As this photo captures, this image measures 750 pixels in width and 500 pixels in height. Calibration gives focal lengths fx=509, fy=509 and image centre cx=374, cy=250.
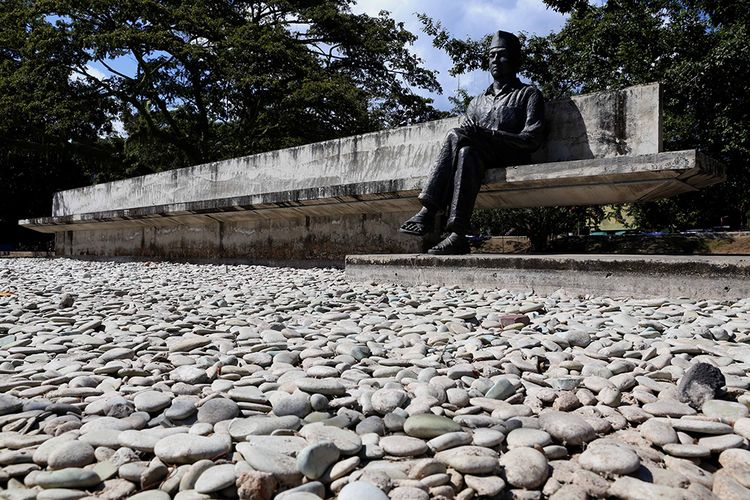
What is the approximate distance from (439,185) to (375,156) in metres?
1.98

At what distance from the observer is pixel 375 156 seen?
6156 millimetres

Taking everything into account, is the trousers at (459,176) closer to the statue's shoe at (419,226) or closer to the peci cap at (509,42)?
the statue's shoe at (419,226)

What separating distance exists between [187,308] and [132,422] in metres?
1.95

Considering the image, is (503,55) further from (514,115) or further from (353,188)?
(353,188)

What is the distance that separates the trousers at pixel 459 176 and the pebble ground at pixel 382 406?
1699mm

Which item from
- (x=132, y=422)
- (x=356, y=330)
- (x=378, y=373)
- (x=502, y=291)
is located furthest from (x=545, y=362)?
(x=502, y=291)

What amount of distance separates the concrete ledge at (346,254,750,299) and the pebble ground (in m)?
0.42

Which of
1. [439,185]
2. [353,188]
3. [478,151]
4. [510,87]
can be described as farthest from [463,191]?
[353,188]

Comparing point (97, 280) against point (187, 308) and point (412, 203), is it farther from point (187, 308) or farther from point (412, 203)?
point (412, 203)

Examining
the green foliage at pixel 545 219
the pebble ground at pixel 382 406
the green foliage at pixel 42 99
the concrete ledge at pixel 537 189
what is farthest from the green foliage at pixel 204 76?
the pebble ground at pixel 382 406

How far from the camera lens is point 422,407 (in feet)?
4.53

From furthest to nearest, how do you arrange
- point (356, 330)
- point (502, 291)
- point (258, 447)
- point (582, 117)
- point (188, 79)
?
point (188, 79) < point (582, 117) < point (502, 291) < point (356, 330) < point (258, 447)

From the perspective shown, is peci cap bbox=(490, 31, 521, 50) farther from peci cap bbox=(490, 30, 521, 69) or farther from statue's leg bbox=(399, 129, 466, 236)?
statue's leg bbox=(399, 129, 466, 236)

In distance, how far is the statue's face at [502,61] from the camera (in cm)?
469
